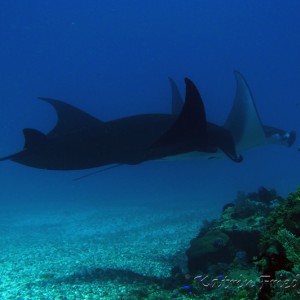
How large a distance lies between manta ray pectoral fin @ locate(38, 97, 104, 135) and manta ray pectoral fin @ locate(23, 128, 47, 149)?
1.55ft

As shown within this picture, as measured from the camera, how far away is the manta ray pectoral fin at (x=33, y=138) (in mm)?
5434

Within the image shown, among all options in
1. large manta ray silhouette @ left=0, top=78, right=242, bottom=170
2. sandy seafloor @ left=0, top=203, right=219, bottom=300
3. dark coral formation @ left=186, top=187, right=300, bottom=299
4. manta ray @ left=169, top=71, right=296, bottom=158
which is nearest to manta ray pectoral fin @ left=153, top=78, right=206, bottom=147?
large manta ray silhouette @ left=0, top=78, right=242, bottom=170

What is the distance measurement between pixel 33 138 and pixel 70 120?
3.27 ft

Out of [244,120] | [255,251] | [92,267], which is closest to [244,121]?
[244,120]

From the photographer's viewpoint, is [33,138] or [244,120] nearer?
[33,138]

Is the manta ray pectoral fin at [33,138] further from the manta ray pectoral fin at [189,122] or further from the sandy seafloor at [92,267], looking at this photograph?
the sandy seafloor at [92,267]

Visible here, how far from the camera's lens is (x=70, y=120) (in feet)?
20.6

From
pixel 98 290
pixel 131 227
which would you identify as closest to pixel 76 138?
pixel 98 290

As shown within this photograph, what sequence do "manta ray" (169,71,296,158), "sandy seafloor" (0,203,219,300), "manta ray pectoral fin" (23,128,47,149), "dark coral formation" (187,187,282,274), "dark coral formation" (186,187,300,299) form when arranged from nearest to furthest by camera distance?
"dark coral formation" (186,187,300,299), "manta ray pectoral fin" (23,128,47,149), "sandy seafloor" (0,203,219,300), "dark coral formation" (187,187,282,274), "manta ray" (169,71,296,158)

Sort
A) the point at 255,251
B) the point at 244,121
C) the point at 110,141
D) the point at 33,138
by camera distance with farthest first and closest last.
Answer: the point at 244,121
the point at 255,251
the point at 110,141
the point at 33,138

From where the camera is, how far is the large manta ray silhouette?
5497 mm

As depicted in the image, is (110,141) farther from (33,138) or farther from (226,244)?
(226,244)

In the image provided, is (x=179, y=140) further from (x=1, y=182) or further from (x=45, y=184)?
(x=1, y=182)

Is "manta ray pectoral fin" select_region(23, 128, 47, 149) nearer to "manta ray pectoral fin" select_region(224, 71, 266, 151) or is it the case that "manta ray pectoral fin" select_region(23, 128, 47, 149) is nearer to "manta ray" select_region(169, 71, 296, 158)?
"manta ray" select_region(169, 71, 296, 158)
